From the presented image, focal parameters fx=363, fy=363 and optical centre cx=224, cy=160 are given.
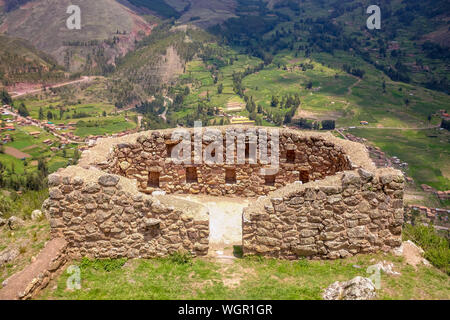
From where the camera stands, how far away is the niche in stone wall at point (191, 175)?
1397cm

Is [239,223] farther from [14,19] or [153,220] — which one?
[14,19]

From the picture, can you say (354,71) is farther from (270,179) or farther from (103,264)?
(103,264)

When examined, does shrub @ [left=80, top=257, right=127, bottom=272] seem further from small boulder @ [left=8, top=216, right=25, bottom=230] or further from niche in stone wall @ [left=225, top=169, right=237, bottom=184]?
niche in stone wall @ [left=225, top=169, right=237, bottom=184]

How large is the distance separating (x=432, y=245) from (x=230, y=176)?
720 centimetres

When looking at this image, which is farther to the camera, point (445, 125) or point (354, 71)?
point (354, 71)

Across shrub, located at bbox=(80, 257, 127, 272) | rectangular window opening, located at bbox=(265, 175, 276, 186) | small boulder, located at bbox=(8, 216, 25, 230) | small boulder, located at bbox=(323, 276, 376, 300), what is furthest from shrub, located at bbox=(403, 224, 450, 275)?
small boulder, located at bbox=(8, 216, 25, 230)

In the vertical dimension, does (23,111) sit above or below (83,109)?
below

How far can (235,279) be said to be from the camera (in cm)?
884

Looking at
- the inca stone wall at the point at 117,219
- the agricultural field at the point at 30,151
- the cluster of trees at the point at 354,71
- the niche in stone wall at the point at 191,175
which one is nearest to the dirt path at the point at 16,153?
the agricultural field at the point at 30,151

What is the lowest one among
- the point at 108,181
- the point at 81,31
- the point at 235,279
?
the point at 235,279

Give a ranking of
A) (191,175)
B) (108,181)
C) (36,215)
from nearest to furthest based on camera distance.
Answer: (108,181) → (36,215) → (191,175)

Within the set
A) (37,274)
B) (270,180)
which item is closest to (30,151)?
(270,180)

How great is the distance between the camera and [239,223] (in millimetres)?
12164

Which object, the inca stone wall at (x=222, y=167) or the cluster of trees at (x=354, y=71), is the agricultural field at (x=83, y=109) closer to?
the inca stone wall at (x=222, y=167)
